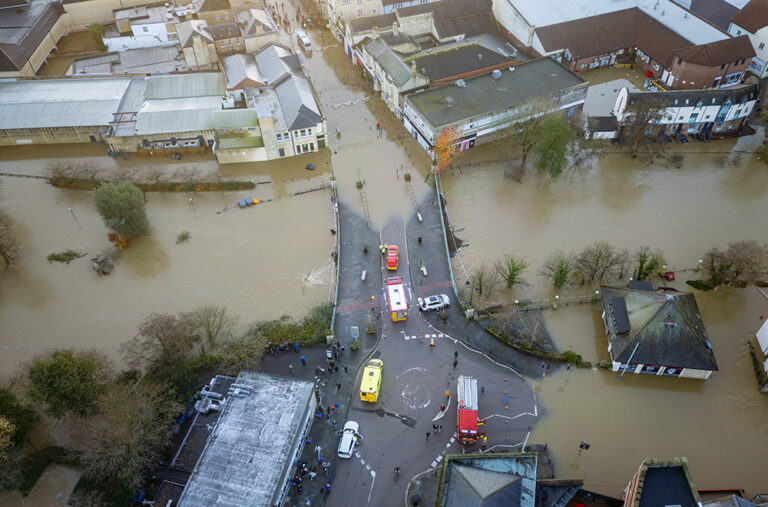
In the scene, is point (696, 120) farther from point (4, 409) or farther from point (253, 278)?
point (4, 409)

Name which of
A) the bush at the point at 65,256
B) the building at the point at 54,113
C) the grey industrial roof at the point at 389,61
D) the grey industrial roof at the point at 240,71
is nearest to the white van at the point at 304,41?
the grey industrial roof at the point at 240,71

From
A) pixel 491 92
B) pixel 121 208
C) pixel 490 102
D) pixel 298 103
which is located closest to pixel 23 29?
pixel 121 208

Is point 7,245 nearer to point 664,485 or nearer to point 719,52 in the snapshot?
point 664,485

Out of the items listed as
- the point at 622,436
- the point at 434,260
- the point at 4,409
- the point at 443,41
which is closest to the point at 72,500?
the point at 4,409

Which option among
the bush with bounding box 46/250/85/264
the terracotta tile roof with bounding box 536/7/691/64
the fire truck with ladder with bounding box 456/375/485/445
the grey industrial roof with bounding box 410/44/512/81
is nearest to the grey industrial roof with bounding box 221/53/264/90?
the grey industrial roof with bounding box 410/44/512/81

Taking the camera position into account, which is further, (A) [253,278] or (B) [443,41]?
(B) [443,41]

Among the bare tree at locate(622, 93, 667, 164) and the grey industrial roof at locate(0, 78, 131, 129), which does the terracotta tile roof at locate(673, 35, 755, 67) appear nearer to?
the bare tree at locate(622, 93, 667, 164)
